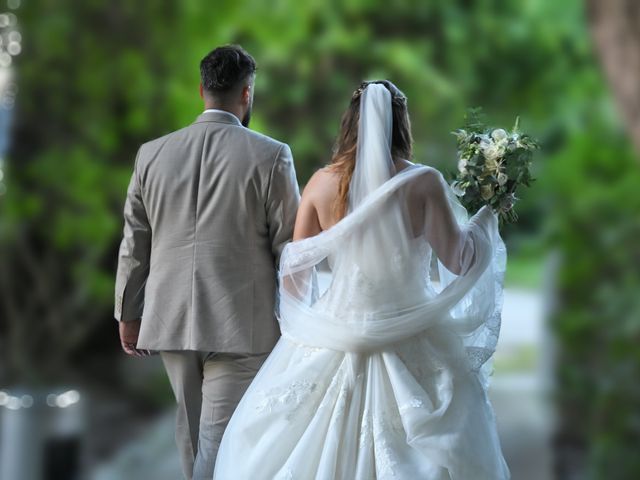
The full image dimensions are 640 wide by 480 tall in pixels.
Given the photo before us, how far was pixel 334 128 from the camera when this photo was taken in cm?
877

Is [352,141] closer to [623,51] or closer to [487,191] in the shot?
[487,191]

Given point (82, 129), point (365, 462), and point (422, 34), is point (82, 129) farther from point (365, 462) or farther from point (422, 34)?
point (365, 462)

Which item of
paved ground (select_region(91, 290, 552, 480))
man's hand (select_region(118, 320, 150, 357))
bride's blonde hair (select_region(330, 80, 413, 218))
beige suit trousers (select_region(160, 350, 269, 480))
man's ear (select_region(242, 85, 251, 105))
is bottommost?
paved ground (select_region(91, 290, 552, 480))

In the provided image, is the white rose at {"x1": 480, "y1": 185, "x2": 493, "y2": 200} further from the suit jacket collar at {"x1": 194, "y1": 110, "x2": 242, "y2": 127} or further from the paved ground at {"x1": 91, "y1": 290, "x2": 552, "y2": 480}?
the paved ground at {"x1": 91, "y1": 290, "x2": 552, "y2": 480}

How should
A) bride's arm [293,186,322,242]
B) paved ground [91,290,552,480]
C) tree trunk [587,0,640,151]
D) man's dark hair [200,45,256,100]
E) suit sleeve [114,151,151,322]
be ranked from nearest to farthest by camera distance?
bride's arm [293,186,322,242] → man's dark hair [200,45,256,100] → suit sleeve [114,151,151,322] → tree trunk [587,0,640,151] → paved ground [91,290,552,480]

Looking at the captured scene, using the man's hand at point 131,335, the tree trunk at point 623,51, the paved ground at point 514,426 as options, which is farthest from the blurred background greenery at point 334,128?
the man's hand at point 131,335

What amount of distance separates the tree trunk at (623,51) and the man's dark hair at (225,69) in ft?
16.9

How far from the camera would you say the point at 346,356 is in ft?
8.32

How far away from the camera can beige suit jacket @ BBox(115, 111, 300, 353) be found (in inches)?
105

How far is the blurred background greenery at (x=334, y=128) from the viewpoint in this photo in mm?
7453

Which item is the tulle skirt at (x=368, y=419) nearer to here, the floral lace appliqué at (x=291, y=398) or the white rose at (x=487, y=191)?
the floral lace appliqué at (x=291, y=398)

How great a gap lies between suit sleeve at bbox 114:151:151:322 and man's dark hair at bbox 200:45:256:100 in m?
0.27

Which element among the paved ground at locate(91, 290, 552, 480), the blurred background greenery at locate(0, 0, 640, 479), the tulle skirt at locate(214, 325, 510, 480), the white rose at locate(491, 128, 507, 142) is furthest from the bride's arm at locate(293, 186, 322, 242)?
the paved ground at locate(91, 290, 552, 480)

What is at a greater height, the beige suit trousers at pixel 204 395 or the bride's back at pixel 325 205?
the bride's back at pixel 325 205
